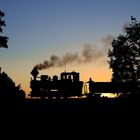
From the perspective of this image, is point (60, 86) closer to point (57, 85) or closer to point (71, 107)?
point (57, 85)

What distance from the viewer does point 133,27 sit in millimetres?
59344

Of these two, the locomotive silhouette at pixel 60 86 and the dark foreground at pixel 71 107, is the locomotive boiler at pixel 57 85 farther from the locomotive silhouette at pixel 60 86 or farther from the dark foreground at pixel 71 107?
the dark foreground at pixel 71 107

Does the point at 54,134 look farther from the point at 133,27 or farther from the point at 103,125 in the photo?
the point at 133,27

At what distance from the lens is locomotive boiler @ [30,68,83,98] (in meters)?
35.9

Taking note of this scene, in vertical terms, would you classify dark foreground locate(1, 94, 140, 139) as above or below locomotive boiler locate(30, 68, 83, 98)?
below

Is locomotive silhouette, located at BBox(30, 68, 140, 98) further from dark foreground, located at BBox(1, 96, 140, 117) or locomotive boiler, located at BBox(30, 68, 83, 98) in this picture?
dark foreground, located at BBox(1, 96, 140, 117)

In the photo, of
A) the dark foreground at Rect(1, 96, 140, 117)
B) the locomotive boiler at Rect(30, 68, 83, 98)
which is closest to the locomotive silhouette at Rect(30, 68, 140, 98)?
the locomotive boiler at Rect(30, 68, 83, 98)

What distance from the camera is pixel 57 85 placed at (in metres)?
36.4

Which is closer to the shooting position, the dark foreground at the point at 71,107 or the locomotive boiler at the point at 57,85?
the dark foreground at the point at 71,107

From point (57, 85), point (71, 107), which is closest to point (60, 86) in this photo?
point (57, 85)

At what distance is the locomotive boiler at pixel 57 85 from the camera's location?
118 ft

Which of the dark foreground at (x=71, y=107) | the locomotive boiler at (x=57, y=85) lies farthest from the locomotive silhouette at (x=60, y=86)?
the dark foreground at (x=71, y=107)

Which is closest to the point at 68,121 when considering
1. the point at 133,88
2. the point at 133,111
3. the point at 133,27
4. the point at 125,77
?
the point at 133,111

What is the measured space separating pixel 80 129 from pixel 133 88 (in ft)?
68.9
